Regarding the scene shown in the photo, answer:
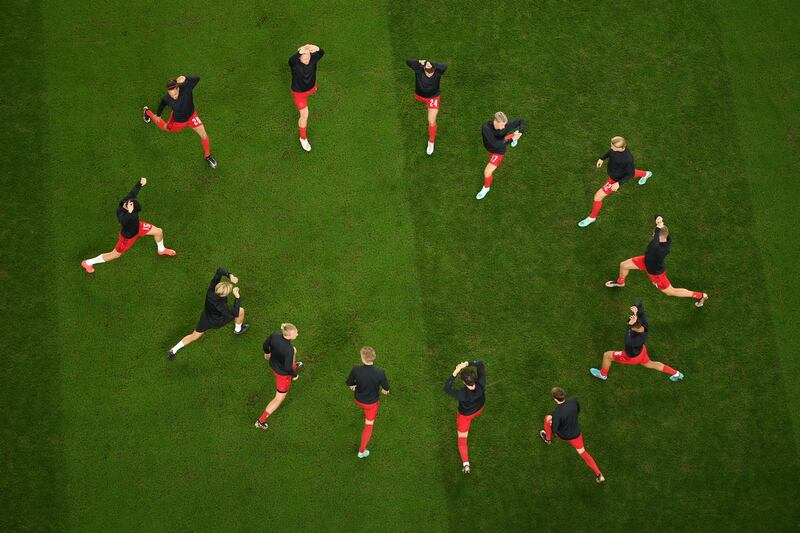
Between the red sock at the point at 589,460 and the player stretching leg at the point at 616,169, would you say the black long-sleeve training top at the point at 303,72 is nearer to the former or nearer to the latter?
the player stretching leg at the point at 616,169

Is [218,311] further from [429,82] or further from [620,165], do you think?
[620,165]

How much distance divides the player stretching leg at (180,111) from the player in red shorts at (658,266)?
717cm

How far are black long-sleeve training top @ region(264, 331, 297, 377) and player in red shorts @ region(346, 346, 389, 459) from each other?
884 millimetres

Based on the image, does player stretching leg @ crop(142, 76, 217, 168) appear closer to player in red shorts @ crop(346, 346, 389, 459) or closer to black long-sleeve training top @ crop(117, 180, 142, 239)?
black long-sleeve training top @ crop(117, 180, 142, 239)

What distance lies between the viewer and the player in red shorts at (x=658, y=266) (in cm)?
1244

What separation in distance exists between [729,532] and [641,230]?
16.5 feet

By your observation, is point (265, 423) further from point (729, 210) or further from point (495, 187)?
point (729, 210)

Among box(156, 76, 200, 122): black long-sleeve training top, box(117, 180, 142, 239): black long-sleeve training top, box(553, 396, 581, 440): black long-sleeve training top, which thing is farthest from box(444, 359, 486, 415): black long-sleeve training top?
box(156, 76, 200, 122): black long-sleeve training top

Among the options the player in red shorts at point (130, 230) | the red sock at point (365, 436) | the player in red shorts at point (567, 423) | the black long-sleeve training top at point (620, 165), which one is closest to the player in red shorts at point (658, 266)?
the black long-sleeve training top at point (620, 165)

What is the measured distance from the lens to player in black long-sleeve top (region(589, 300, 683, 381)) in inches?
474

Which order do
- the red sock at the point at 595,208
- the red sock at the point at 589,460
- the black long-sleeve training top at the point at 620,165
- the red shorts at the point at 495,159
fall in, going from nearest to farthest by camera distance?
1. the red sock at the point at 589,460
2. the black long-sleeve training top at the point at 620,165
3. the red shorts at the point at 495,159
4. the red sock at the point at 595,208

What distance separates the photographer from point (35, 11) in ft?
48.6

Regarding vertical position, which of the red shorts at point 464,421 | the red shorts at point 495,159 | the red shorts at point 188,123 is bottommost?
the red shorts at point 464,421

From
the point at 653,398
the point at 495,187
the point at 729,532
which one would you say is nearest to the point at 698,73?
the point at 495,187
